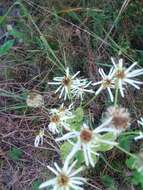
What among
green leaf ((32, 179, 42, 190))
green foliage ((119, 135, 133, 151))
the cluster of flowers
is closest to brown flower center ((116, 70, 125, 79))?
the cluster of flowers

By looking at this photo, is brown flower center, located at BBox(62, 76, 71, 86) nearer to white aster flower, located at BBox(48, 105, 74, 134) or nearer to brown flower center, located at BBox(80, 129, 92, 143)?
white aster flower, located at BBox(48, 105, 74, 134)

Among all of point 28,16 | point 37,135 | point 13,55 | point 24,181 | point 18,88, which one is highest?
point 28,16

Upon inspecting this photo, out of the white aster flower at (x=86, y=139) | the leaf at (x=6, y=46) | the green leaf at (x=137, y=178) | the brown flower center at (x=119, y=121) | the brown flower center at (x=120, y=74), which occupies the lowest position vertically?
the green leaf at (x=137, y=178)

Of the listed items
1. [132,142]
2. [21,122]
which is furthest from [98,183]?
[21,122]

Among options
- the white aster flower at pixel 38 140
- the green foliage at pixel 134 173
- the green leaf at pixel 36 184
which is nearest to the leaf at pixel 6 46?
the white aster flower at pixel 38 140

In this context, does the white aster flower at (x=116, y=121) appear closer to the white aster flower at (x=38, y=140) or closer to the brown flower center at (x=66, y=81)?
the brown flower center at (x=66, y=81)

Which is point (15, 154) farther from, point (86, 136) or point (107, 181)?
point (86, 136)

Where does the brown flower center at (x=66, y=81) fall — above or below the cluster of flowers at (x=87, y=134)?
above

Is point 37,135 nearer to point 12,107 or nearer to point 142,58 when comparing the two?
point 12,107

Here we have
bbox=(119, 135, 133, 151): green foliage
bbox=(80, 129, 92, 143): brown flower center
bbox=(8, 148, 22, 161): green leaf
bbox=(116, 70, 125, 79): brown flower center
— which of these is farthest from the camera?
bbox=(8, 148, 22, 161): green leaf
